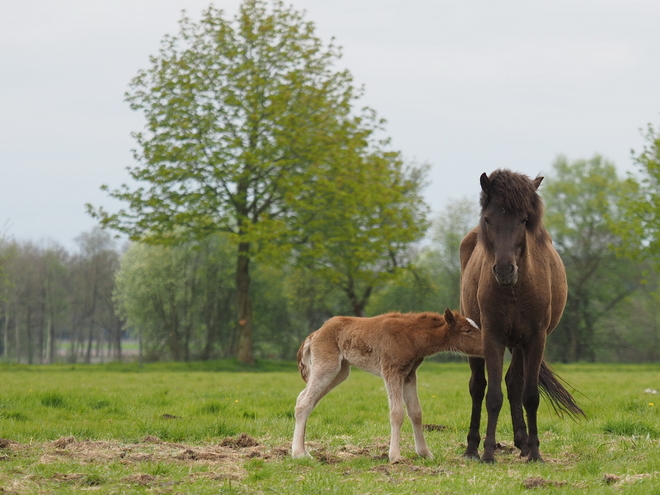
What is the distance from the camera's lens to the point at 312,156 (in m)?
28.6

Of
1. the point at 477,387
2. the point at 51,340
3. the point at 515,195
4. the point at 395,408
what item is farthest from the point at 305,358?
the point at 51,340

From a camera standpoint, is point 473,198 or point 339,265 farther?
point 473,198

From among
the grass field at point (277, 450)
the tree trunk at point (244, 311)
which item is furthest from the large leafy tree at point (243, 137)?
the grass field at point (277, 450)

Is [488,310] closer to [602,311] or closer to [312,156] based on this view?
[312,156]

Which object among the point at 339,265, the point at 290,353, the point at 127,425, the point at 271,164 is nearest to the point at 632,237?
the point at 339,265

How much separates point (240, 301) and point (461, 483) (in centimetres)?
2497

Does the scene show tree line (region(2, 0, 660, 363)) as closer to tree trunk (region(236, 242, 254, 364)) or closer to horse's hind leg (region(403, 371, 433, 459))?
tree trunk (region(236, 242, 254, 364))

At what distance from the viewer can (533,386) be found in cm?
690

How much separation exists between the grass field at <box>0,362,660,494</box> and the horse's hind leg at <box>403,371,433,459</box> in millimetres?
126

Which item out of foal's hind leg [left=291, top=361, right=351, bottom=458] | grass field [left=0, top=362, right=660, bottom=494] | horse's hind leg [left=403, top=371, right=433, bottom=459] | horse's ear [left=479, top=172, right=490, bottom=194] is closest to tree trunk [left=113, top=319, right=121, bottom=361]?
grass field [left=0, top=362, right=660, bottom=494]

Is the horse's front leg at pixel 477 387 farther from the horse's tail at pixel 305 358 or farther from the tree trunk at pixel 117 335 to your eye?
the tree trunk at pixel 117 335

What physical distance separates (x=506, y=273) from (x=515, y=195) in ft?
2.52

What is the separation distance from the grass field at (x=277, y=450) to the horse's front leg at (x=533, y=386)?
250mm

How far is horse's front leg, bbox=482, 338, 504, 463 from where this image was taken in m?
6.58
